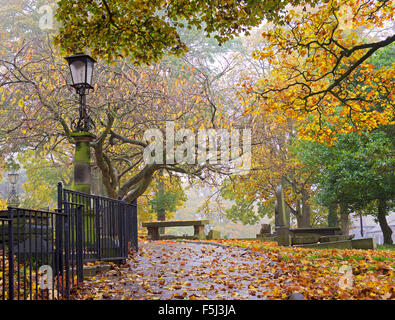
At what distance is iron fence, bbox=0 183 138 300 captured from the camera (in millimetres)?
5102

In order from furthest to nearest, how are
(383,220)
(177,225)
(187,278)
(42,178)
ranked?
(42,178) < (383,220) < (177,225) < (187,278)

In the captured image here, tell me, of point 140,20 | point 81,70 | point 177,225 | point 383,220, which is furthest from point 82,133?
point 383,220

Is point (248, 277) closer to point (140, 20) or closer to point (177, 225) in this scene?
point (140, 20)

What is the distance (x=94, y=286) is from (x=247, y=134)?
10.8m

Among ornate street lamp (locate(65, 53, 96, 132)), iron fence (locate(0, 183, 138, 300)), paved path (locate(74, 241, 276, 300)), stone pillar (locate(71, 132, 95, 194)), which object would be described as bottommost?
paved path (locate(74, 241, 276, 300))

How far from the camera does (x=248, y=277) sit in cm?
797

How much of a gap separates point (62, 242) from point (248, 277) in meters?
3.78

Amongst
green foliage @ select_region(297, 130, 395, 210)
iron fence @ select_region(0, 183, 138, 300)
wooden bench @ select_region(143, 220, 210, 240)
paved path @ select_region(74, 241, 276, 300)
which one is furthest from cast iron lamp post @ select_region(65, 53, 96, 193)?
green foliage @ select_region(297, 130, 395, 210)

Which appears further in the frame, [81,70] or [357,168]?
[357,168]

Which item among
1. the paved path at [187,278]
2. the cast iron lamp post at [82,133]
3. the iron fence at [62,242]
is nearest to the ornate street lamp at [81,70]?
the cast iron lamp post at [82,133]

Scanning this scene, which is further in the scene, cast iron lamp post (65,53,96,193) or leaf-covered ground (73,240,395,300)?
cast iron lamp post (65,53,96,193)

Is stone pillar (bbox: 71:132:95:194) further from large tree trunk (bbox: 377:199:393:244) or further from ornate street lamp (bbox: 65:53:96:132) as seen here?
large tree trunk (bbox: 377:199:393:244)

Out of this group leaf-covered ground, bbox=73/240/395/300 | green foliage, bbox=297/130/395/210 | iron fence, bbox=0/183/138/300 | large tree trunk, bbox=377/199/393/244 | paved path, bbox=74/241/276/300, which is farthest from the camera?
large tree trunk, bbox=377/199/393/244
